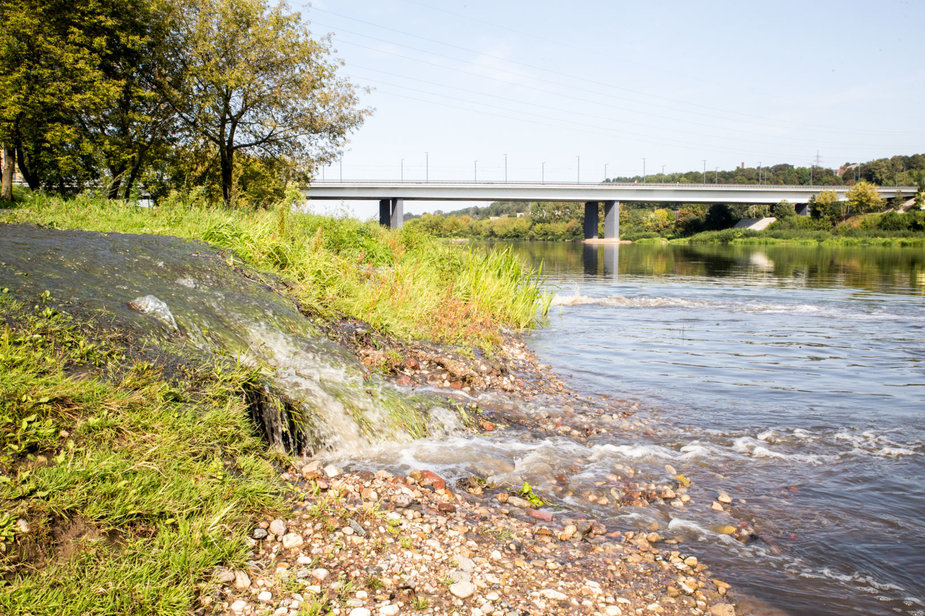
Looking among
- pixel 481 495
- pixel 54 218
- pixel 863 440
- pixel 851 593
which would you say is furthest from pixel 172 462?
pixel 54 218

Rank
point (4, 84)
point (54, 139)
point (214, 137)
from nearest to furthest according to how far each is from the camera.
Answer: point (4, 84), point (54, 139), point (214, 137)

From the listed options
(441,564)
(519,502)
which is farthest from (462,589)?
(519,502)

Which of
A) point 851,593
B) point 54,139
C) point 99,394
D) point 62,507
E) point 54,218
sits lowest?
point 851,593

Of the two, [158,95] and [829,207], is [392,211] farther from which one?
[829,207]

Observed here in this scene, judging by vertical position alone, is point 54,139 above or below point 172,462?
above

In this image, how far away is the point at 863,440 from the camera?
8.36m

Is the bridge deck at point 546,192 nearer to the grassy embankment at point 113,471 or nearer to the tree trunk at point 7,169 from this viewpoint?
the tree trunk at point 7,169

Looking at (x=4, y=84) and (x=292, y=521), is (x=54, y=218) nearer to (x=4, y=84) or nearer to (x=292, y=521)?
(x=292, y=521)

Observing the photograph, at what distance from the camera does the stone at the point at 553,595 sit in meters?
4.35

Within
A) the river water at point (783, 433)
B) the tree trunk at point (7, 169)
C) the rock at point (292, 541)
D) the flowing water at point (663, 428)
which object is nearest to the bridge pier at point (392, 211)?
the tree trunk at point (7, 169)

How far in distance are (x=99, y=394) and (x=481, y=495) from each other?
3553 millimetres

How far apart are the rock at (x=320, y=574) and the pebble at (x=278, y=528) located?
52 cm

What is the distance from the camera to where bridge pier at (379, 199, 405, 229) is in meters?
89.9

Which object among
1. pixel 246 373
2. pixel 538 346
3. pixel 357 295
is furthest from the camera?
pixel 538 346
